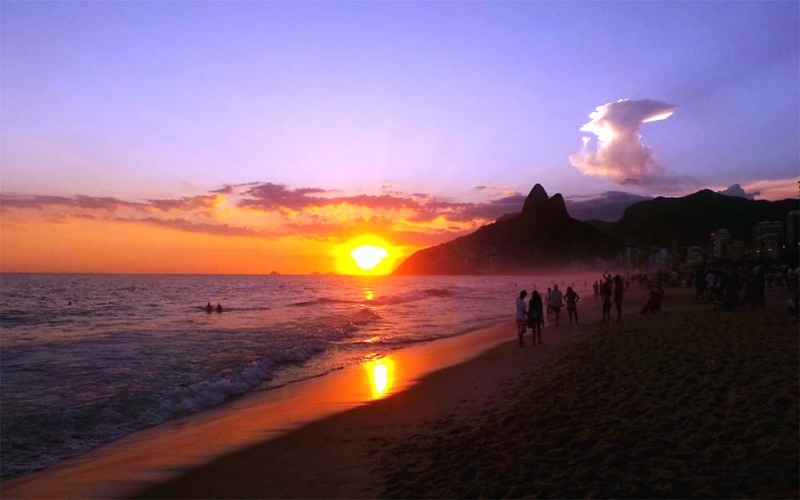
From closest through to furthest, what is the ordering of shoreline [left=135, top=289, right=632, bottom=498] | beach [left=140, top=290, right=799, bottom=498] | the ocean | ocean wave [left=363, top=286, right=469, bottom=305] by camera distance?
beach [left=140, top=290, right=799, bottom=498] → shoreline [left=135, top=289, right=632, bottom=498] → the ocean → ocean wave [left=363, top=286, right=469, bottom=305]

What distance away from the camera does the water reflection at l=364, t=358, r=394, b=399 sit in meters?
12.4

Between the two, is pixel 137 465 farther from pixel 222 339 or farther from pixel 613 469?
pixel 222 339

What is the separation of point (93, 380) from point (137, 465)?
26.0 feet

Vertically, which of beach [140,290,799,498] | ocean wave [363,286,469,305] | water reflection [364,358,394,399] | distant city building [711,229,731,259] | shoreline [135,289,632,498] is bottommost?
ocean wave [363,286,469,305]

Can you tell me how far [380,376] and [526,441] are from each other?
8.27m

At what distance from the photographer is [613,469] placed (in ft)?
17.6

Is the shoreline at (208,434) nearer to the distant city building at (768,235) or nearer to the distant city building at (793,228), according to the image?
the distant city building at (793,228)

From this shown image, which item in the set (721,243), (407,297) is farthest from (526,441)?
(721,243)

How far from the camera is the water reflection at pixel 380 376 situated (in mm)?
12442

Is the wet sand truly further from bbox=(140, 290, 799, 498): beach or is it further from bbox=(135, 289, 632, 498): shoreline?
bbox=(135, 289, 632, 498): shoreline

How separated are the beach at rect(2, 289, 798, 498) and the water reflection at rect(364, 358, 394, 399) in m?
0.16

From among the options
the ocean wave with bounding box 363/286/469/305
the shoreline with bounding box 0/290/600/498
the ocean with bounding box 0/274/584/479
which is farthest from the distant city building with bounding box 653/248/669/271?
the shoreline with bounding box 0/290/600/498

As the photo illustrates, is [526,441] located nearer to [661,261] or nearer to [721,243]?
[721,243]

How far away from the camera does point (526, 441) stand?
6664 mm
